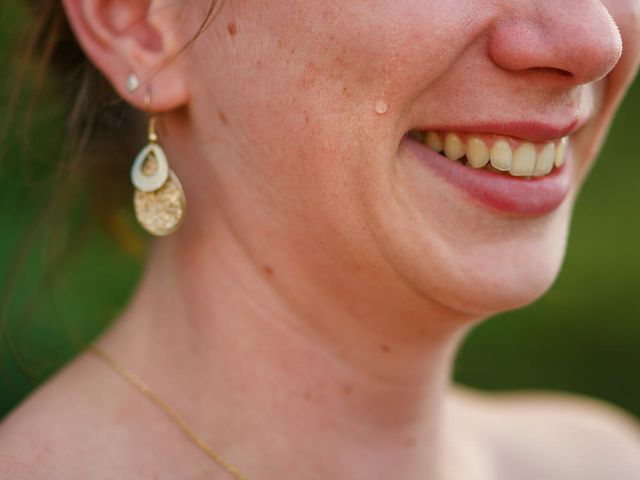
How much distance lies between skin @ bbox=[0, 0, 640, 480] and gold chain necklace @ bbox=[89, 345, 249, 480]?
0.01 metres

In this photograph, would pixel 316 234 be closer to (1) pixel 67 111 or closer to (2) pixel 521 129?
(2) pixel 521 129

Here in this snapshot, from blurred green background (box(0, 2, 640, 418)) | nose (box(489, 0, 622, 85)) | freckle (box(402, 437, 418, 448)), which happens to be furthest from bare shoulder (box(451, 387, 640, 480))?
nose (box(489, 0, 622, 85))

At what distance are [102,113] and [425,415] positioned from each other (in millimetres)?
990

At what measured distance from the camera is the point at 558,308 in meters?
5.16

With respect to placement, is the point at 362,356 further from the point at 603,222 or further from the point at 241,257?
the point at 603,222

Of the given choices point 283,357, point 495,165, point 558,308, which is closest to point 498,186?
point 495,165

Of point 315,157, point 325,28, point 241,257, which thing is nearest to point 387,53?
point 325,28

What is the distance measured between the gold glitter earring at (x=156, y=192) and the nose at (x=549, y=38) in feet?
2.25

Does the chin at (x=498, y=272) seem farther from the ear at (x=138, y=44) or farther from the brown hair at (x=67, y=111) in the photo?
the brown hair at (x=67, y=111)

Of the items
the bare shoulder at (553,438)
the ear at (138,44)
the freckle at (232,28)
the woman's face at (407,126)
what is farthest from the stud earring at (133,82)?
the bare shoulder at (553,438)

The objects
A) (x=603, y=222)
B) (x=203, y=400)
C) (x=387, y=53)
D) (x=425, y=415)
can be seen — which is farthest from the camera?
(x=603, y=222)

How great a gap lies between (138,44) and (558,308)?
3.56m

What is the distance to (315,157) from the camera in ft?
6.03

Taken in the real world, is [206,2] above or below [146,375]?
above
